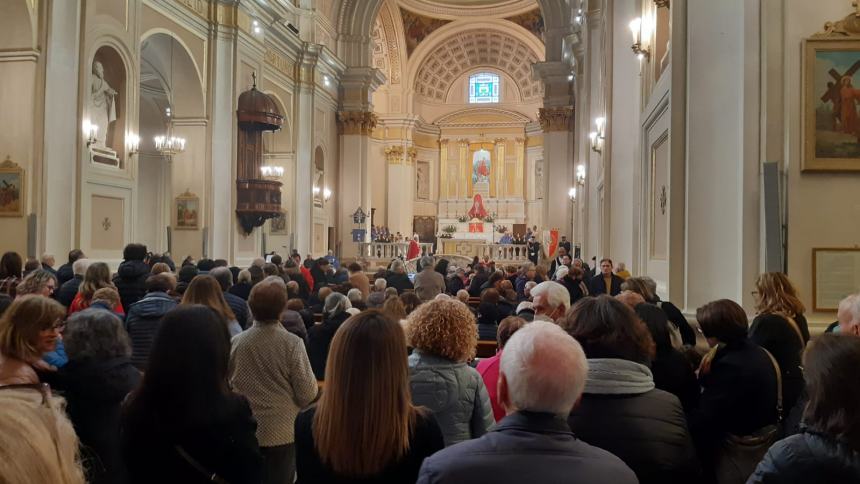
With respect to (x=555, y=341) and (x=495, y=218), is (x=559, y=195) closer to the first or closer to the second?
(x=495, y=218)

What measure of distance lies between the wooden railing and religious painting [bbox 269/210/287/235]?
5.36m

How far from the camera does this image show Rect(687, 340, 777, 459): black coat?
123 inches

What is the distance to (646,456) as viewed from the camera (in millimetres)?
2414

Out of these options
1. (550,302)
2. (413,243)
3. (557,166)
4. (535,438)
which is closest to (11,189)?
(550,302)

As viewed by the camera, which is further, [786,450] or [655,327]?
[655,327]

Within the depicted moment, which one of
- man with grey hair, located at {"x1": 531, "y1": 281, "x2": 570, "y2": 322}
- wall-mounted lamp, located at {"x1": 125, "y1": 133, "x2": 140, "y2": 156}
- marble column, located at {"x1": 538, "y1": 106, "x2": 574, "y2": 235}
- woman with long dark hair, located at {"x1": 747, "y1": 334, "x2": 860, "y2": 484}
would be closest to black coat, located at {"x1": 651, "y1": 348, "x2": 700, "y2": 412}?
man with grey hair, located at {"x1": 531, "y1": 281, "x2": 570, "y2": 322}

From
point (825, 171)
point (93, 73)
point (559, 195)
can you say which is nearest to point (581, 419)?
point (825, 171)

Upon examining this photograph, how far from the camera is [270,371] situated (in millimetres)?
3713

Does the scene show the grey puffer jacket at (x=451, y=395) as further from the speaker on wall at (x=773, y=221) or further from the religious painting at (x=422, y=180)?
the religious painting at (x=422, y=180)

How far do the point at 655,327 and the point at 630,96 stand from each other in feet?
29.5

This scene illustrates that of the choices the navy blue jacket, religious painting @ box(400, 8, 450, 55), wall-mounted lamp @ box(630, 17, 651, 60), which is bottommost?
the navy blue jacket

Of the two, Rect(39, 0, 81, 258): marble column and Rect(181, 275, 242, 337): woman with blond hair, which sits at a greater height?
Rect(39, 0, 81, 258): marble column

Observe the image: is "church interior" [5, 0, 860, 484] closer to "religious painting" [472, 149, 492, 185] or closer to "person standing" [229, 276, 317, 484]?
"person standing" [229, 276, 317, 484]

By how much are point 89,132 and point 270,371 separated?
29.8 ft
